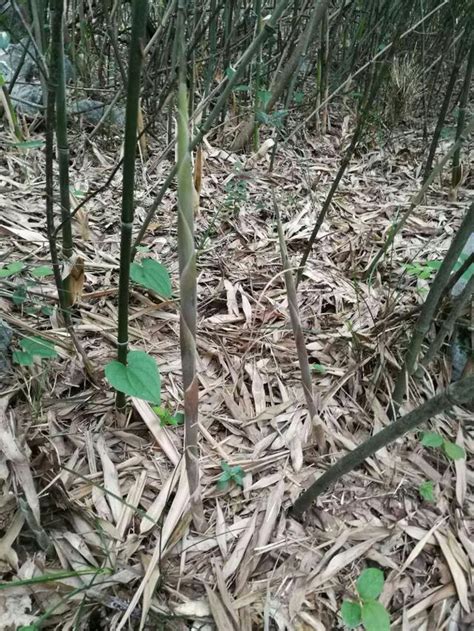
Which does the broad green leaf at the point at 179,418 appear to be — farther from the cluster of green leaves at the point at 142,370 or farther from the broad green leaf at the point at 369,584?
the broad green leaf at the point at 369,584

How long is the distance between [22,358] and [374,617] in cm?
63

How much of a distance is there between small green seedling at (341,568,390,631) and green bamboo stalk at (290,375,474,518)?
126 mm

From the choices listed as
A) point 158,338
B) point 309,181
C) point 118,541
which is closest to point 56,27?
point 158,338

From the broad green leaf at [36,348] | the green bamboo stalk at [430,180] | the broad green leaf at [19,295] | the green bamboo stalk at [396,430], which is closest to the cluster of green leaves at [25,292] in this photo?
the broad green leaf at [19,295]

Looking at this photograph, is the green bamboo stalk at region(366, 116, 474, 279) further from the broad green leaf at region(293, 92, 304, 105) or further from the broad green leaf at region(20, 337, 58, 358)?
the broad green leaf at region(293, 92, 304, 105)

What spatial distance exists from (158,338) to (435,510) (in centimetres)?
61

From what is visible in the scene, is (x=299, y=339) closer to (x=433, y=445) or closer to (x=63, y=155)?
(x=433, y=445)

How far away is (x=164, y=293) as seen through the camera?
0.74 meters

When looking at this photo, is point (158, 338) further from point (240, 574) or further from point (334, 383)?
point (240, 574)

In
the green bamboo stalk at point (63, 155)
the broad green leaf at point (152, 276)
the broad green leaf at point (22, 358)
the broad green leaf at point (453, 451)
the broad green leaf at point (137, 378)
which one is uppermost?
the green bamboo stalk at point (63, 155)

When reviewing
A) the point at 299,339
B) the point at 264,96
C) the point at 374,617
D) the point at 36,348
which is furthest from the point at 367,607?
the point at 264,96

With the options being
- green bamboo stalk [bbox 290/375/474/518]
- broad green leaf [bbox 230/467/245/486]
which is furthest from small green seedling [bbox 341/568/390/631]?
broad green leaf [bbox 230/467/245/486]

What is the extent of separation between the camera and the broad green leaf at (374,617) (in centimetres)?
62

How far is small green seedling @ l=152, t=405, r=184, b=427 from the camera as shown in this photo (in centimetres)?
86
